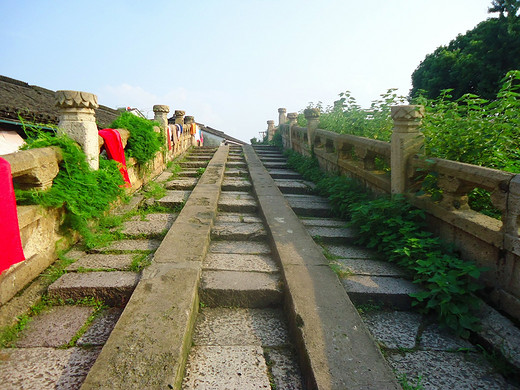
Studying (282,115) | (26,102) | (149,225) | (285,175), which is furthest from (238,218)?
(282,115)

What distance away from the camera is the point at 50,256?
3141 mm

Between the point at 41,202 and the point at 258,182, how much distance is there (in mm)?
3941

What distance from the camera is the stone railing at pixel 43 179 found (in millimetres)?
2693

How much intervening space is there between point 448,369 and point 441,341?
295 millimetres

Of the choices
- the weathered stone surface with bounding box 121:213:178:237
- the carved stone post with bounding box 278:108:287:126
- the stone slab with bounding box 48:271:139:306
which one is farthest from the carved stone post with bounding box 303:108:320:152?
the carved stone post with bounding box 278:108:287:126

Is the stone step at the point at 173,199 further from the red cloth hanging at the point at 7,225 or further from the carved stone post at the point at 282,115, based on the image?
the carved stone post at the point at 282,115

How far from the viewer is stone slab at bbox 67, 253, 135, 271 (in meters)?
3.11

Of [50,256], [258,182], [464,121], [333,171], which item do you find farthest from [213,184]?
[464,121]

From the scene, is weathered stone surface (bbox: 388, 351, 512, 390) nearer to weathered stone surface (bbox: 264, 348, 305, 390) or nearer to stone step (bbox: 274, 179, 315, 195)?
weathered stone surface (bbox: 264, 348, 305, 390)

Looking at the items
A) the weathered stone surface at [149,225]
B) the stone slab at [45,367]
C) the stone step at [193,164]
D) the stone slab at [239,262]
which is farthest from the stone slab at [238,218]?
the stone step at [193,164]

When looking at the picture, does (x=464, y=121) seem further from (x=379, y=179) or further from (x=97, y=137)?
(x=97, y=137)

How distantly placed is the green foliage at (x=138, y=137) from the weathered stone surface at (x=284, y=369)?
4.17 metres

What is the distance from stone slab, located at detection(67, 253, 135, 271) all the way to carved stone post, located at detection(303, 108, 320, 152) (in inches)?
230

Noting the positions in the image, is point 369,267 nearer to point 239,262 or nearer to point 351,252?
point 351,252
